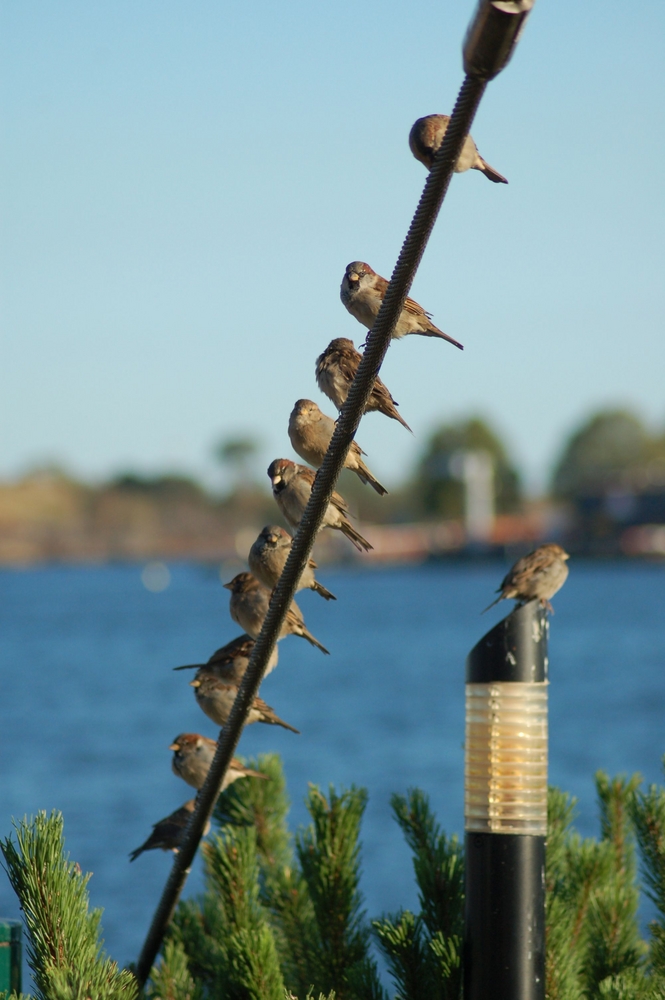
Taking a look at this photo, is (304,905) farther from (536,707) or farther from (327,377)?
(327,377)

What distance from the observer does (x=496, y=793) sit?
2.79 meters

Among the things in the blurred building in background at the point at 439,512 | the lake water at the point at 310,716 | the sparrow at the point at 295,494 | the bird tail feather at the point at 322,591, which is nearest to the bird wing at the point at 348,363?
the sparrow at the point at 295,494

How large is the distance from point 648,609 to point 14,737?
5740 centimetres

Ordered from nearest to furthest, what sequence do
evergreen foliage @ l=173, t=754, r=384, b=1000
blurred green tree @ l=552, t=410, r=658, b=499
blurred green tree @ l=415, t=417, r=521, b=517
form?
evergreen foliage @ l=173, t=754, r=384, b=1000 → blurred green tree @ l=415, t=417, r=521, b=517 → blurred green tree @ l=552, t=410, r=658, b=499

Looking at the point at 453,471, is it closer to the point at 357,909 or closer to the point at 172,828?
the point at 172,828

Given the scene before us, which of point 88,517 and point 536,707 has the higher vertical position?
point 88,517

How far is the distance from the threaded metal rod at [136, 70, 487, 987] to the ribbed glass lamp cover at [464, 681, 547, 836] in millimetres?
494

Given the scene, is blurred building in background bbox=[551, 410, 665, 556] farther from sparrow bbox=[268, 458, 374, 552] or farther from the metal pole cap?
the metal pole cap

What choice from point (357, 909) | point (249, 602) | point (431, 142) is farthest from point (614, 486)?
point (431, 142)

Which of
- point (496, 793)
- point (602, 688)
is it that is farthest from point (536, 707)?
point (602, 688)

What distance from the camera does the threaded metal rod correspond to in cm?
207

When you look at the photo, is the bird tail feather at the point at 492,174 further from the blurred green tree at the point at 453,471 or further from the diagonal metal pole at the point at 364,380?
the blurred green tree at the point at 453,471

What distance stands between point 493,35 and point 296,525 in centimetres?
166

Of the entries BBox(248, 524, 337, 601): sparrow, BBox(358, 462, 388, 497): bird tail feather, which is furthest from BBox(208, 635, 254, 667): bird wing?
BBox(358, 462, 388, 497): bird tail feather
